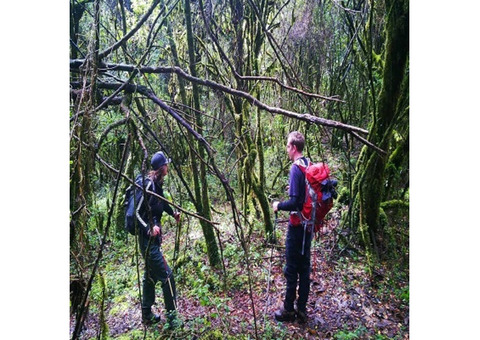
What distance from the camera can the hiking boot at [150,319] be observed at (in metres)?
2.20

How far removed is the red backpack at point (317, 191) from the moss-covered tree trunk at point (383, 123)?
0.29 meters

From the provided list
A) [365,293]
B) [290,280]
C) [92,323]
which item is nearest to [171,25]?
[290,280]

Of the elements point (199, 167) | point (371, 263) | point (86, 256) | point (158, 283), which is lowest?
point (158, 283)

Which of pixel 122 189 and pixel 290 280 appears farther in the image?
pixel 122 189

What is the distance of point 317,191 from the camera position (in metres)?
2.08

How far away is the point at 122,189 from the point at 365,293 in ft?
6.62

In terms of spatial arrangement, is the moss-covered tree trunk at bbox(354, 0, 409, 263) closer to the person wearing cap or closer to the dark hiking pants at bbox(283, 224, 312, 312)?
the dark hiking pants at bbox(283, 224, 312, 312)

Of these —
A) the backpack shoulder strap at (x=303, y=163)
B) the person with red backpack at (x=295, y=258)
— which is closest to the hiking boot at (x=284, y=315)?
the person with red backpack at (x=295, y=258)

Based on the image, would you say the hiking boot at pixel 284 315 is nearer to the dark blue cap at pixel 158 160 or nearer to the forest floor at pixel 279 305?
the forest floor at pixel 279 305

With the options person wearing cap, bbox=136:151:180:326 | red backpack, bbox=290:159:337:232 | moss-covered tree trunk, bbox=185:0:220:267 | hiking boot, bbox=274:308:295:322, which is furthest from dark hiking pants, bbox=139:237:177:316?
red backpack, bbox=290:159:337:232

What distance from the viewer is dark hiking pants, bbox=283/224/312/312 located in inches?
86.1

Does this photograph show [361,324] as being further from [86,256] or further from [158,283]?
[86,256]

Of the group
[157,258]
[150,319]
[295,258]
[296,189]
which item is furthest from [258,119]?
[150,319]

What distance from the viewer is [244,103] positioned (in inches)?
107
